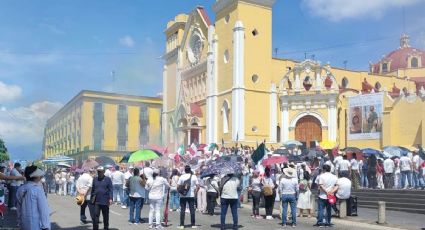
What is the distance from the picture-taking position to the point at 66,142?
71.2 m

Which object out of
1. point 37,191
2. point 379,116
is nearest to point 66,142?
point 379,116

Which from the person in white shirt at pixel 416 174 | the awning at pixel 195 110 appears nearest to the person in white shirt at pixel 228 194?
the person in white shirt at pixel 416 174

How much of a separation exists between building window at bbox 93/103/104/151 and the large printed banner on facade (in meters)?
38.2

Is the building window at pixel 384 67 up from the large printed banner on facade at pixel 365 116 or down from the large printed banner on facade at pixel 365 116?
up

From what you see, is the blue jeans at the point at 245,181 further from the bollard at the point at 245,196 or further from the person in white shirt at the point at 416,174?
the person in white shirt at the point at 416,174

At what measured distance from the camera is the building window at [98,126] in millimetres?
72325

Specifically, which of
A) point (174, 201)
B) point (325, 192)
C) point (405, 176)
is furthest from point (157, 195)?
point (405, 176)

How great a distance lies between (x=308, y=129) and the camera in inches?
1944

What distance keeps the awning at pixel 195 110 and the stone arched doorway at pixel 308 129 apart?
10.4 meters

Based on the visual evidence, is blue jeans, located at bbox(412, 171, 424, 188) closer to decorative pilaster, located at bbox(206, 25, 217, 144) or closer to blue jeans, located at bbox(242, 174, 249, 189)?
blue jeans, located at bbox(242, 174, 249, 189)

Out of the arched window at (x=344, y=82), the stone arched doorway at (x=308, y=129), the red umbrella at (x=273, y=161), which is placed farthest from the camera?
the arched window at (x=344, y=82)

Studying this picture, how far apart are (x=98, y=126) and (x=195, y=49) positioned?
852 inches

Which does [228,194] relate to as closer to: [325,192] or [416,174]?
[325,192]

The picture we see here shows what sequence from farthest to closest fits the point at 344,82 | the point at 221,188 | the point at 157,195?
the point at 344,82 → the point at 157,195 → the point at 221,188
